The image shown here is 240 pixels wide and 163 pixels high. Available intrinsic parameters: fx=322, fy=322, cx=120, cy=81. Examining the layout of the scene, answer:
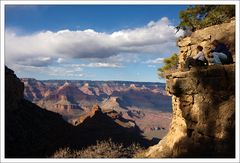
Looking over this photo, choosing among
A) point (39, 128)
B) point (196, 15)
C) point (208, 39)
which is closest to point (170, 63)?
point (196, 15)

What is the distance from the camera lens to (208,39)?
47.0ft

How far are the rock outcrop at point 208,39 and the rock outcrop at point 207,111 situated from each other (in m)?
3.61

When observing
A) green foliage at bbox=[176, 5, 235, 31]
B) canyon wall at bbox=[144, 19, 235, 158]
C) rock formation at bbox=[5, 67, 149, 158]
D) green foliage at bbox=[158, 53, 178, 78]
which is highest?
green foliage at bbox=[176, 5, 235, 31]

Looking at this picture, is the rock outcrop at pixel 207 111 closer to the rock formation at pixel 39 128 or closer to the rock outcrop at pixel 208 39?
the rock outcrop at pixel 208 39

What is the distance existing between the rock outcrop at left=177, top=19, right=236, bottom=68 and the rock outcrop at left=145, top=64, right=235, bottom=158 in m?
3.61

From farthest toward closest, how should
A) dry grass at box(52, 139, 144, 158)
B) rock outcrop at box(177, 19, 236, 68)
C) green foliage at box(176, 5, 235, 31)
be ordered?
green foliage at box(176, 5, 235, 31), dry grass at box(52, 139, 144, 158), rock outcrop at box(177, 19, 236, 68)

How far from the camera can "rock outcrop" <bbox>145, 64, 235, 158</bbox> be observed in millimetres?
8797

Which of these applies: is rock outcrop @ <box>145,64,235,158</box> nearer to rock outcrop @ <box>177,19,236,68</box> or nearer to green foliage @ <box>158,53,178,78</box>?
rock outcrop @ <box>177,19,236,68</box>

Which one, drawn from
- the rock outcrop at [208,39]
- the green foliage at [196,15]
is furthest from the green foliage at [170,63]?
the rock outcrop at [208,39]

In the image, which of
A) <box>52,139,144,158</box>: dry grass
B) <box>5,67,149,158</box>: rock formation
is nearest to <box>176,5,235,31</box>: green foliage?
<box>52,139,144,158</box>: dry grass

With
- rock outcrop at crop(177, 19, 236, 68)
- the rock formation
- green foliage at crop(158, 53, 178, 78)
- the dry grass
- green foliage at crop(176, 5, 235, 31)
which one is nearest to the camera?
rock outcrop at crop(177, 19, 236, 68)

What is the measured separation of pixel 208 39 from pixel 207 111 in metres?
6.07

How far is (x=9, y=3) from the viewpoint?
8922mm

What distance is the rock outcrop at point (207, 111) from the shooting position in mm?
8797
